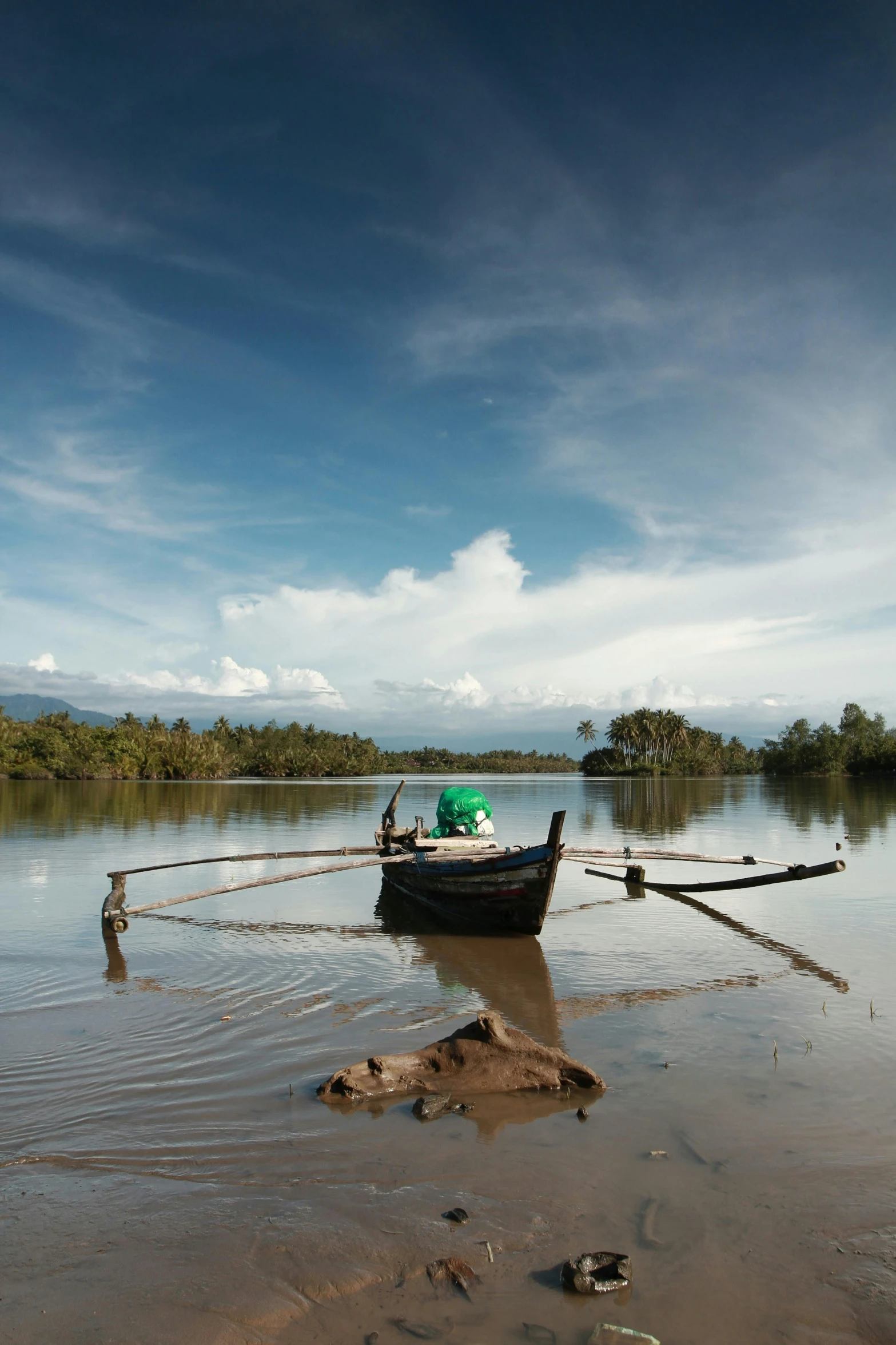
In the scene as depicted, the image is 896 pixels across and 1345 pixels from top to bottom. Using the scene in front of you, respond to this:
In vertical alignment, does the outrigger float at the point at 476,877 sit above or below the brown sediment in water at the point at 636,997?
above

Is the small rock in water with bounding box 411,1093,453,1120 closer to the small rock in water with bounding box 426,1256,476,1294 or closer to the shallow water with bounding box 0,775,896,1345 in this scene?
the shallow water with bounding box 0,775,896,1345

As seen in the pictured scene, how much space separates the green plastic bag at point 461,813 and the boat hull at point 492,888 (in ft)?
8.27

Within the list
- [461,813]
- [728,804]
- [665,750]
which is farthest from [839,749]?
[461,813]

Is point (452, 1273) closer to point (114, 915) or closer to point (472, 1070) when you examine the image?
point (472, 1070)

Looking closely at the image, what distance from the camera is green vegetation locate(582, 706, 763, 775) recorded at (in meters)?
108

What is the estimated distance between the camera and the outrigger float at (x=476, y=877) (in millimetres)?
11852

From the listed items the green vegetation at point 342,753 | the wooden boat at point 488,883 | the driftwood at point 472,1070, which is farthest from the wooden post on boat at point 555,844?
the green vegetation at point 342,753

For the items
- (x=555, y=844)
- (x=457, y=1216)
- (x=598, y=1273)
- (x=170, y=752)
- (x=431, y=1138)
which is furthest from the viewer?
(x=170, y=752)

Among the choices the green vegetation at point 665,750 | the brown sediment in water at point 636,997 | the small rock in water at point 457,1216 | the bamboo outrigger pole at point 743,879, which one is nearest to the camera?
the small rock in water at point 457,1216

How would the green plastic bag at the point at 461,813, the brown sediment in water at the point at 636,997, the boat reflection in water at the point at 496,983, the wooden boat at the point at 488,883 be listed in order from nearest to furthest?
1. the boat reflection in water at the point at 496,983
2. the brown sediment in water at the point at 636,997
3. the wooden boat at the point at 488,883
4. the green plastic bag at the point at 461,813

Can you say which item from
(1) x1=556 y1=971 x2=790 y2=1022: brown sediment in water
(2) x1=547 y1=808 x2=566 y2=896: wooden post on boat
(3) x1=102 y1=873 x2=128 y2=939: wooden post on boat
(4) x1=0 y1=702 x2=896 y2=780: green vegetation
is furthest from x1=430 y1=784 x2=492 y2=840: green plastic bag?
(4) x1=0 y1=702 x2=896 y2=780: green vegetation

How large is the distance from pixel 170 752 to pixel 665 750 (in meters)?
65.7

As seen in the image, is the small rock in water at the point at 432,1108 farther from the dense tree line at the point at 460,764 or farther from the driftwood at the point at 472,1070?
the dense tree line at the point at 460,764

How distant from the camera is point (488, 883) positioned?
12383 millimetres
